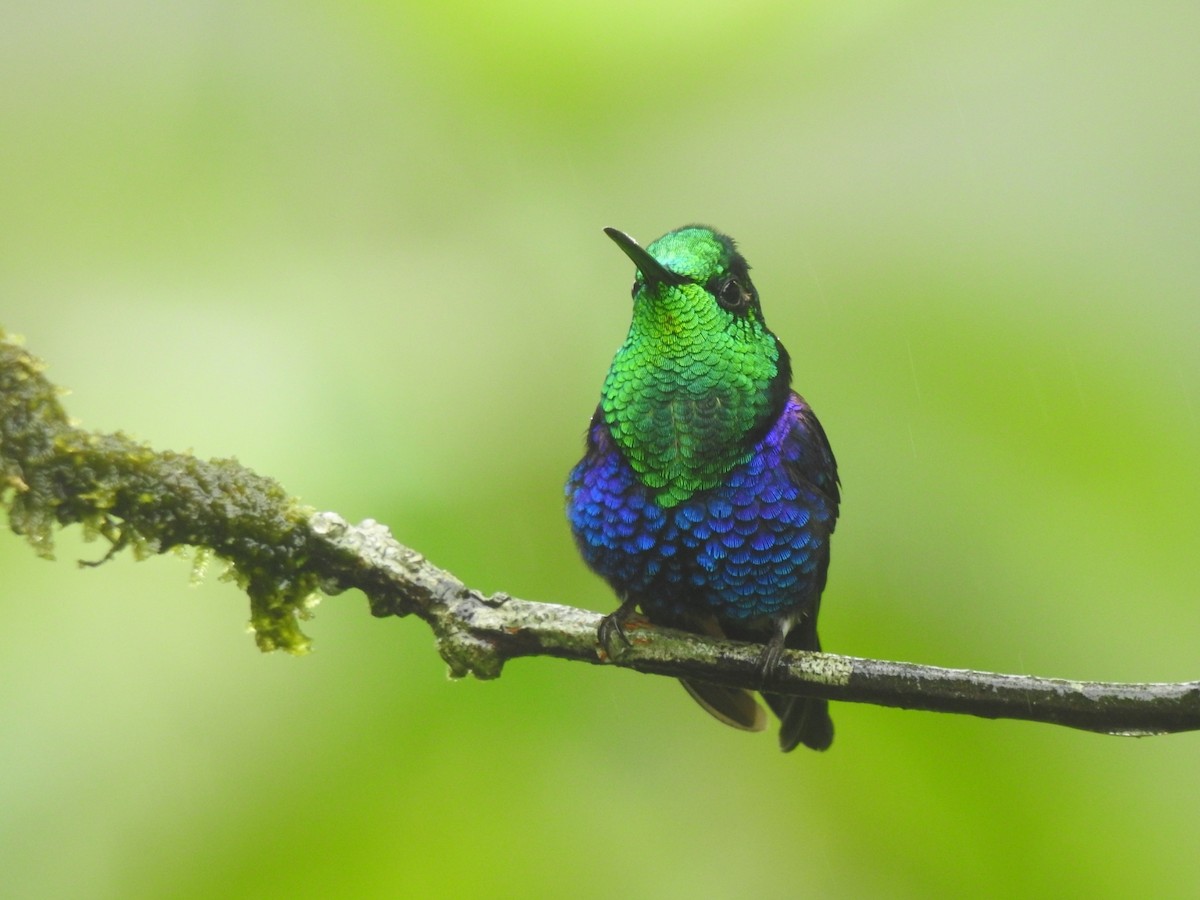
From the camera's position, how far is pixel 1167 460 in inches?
93.2

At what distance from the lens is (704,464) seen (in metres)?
1.48

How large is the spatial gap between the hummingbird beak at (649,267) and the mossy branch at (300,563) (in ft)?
1.54

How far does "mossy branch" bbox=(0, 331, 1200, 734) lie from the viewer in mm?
1233

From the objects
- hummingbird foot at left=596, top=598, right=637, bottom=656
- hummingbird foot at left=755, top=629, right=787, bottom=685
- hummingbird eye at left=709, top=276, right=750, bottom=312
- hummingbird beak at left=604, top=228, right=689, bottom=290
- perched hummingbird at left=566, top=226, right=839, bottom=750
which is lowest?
hummingbird foot at left=755, top=629, right=787, bottom=685

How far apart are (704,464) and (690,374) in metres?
0.13

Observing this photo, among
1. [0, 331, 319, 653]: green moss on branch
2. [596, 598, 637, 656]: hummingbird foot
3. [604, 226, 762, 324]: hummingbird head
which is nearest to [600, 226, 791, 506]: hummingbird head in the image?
[604, 226, 762, 324]: hummingbird head

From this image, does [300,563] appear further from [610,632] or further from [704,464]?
[704,464]

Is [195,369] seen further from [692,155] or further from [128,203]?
[692,155]

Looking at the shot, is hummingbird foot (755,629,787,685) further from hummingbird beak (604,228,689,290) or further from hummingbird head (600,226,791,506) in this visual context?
hummingbird beak (604,228,689,290)

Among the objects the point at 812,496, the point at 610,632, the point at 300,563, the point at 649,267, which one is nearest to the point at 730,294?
the point at 649,267

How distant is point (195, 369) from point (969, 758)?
1923 mm

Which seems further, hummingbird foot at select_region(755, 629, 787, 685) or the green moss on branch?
hummingbird foot at select_region(755, 629, 787, 685)

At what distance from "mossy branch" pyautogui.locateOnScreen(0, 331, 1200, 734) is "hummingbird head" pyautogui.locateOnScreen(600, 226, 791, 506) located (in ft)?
0.82

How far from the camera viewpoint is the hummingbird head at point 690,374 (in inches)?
57.4
